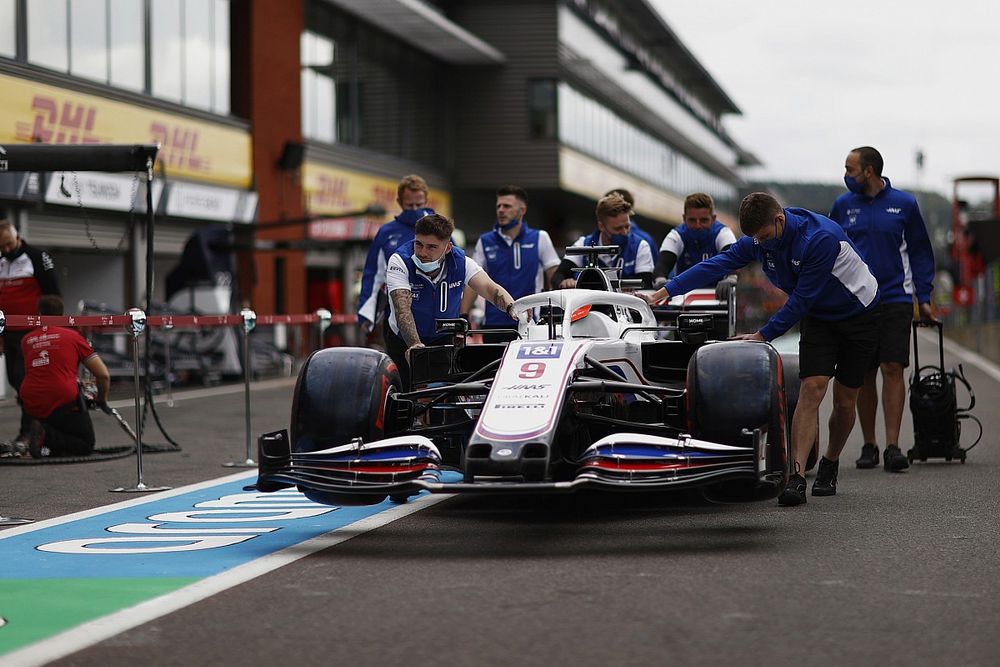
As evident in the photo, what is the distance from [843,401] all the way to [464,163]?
30167 millimetres

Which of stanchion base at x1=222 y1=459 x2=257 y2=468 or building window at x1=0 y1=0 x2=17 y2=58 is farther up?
building window at x1=0 y1=0 x2=17 y2=58

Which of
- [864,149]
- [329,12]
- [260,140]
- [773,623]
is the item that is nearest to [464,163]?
[329,12]

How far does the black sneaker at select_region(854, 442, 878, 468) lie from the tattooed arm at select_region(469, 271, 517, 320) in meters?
2.66

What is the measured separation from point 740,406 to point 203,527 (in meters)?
2.63

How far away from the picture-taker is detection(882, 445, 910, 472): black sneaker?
9.20 metres

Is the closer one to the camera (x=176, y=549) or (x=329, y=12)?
(x=176, y=549)

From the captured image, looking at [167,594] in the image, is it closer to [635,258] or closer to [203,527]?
[203,527]

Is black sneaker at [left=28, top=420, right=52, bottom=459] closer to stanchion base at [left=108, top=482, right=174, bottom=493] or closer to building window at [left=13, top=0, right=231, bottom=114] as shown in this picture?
stanchion base at [left=108, top=482, right=174, bottom=493]

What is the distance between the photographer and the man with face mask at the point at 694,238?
10.5 m

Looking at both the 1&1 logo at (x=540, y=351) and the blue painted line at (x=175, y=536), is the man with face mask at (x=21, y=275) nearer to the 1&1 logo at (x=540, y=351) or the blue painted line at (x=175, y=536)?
the blue painted line at (x=175, y=536)

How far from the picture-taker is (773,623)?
15.6 feet

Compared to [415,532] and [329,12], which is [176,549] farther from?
[329,12]

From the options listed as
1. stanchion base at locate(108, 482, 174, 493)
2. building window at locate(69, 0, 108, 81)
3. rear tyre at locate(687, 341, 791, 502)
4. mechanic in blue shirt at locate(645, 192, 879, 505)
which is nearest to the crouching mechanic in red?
stanchion base at locate(108, 482, 174, 493)

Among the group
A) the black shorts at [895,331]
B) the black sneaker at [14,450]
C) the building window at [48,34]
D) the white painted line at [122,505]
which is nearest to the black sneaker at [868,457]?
the black shorts at [895,331]
